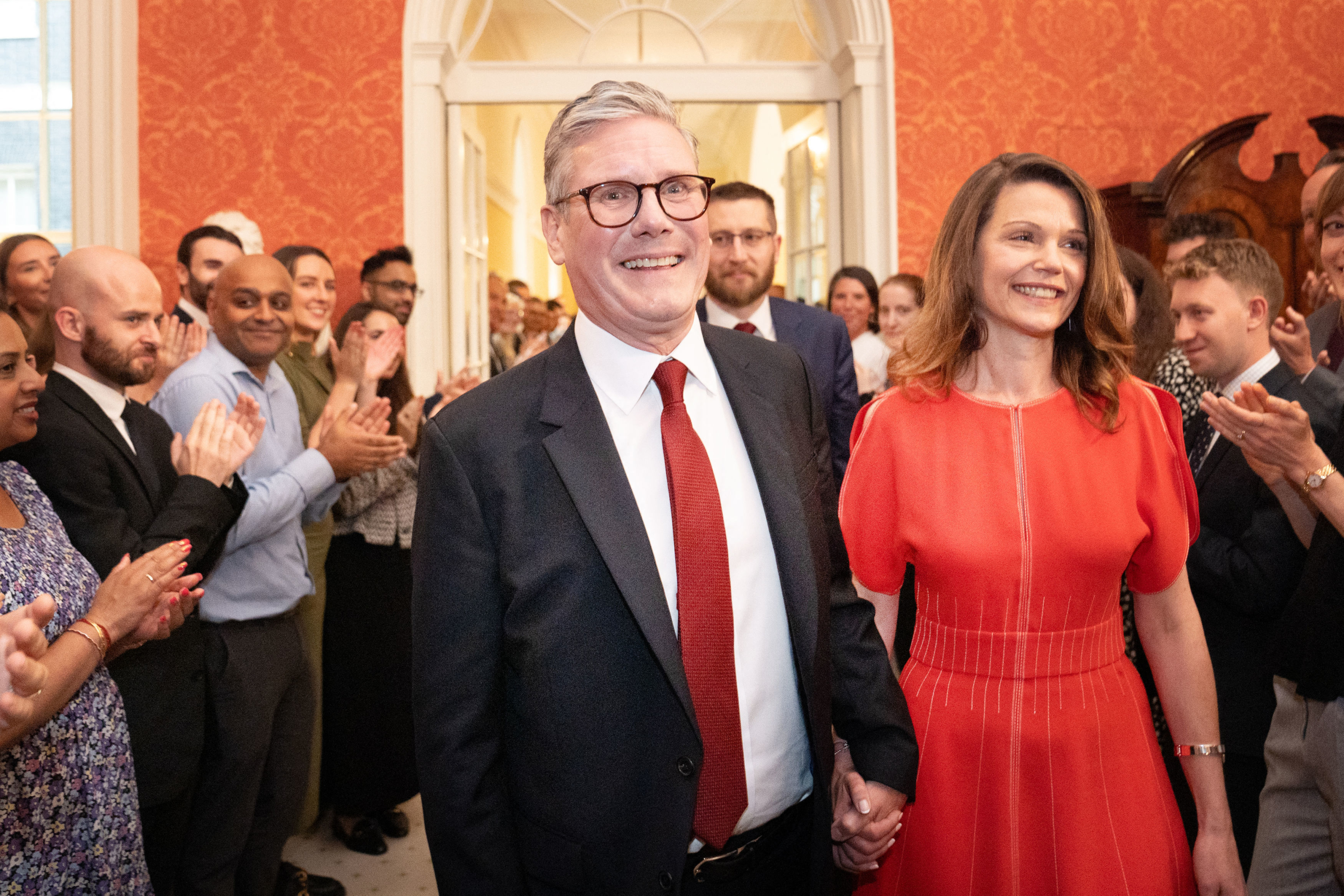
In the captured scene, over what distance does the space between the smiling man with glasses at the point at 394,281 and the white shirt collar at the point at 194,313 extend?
25.0 inches

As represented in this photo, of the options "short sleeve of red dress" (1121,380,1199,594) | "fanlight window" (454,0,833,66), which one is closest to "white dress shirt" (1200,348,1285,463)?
"short sleeve of red dress" (1121,380,1199,594)

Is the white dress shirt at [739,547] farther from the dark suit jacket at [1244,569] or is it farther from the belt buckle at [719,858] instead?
the dark suit jacket at [1244,569]

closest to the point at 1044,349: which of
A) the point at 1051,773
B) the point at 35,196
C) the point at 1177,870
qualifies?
the point at 1051,773

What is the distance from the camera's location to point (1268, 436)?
5.75 feet

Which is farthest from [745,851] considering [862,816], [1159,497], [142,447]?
[142,447]

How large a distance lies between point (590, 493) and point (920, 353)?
717 millimetres

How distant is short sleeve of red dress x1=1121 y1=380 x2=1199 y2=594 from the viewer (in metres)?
1.57

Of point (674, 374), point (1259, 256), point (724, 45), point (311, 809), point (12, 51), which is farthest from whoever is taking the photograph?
point (724, 45)

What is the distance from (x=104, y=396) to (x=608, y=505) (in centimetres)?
145

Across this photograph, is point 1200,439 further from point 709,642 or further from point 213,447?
point 213,447

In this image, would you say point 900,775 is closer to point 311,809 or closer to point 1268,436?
point 1268,436

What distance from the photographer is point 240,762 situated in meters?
2.40

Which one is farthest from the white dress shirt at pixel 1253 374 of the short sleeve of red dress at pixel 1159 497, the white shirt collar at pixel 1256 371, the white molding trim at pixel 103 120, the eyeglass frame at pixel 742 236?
the white molding trim at pixel 103 120

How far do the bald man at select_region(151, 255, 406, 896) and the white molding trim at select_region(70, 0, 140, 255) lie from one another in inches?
107
